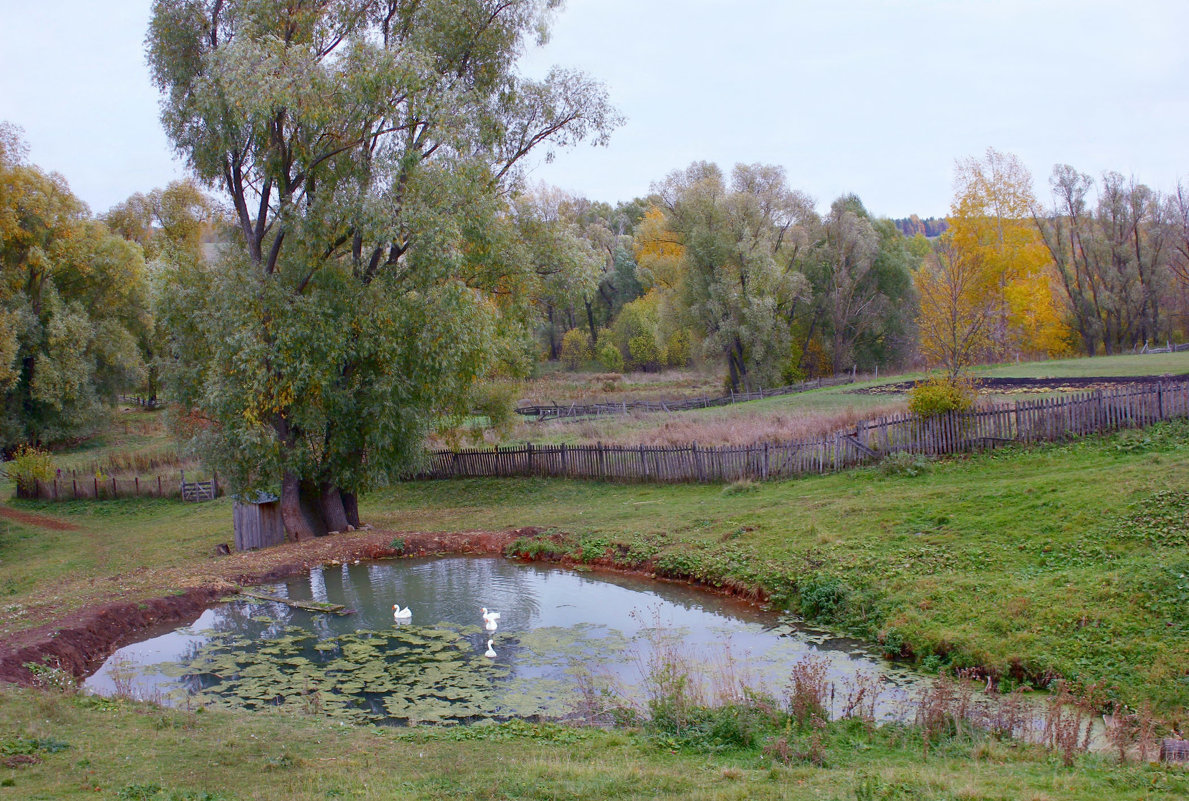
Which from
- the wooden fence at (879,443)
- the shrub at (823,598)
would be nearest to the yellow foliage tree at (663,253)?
the wooden fence at (879,443)

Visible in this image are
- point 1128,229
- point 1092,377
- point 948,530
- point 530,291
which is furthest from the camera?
point 1128,229

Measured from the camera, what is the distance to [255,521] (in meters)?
20.0

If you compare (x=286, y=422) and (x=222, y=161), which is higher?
(x=222, y=161)

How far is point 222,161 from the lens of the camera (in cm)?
1855

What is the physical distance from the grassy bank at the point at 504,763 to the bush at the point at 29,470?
28220mm

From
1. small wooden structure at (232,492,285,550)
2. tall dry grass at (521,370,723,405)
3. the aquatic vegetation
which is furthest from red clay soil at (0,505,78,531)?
tall dry grass at (521,370,723,405)

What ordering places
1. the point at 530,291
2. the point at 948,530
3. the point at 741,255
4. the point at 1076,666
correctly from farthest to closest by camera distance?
the point at 741,255
the point at 530,291
the point at 948,530
the point at 1076,666

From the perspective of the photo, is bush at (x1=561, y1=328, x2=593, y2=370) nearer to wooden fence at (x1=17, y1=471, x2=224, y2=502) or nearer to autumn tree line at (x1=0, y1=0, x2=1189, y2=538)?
wooden fence at (x1=17, y1=471, x2=224, y2=502)

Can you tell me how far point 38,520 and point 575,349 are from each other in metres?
46.7

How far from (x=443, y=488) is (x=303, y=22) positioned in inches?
579

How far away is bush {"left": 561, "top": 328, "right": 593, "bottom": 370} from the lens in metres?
70.6

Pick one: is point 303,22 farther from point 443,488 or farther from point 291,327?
point 443,488

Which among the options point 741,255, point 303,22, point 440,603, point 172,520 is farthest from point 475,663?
point 741,255

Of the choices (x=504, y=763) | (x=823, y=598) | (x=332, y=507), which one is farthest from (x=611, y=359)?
(x=504, y=763)
